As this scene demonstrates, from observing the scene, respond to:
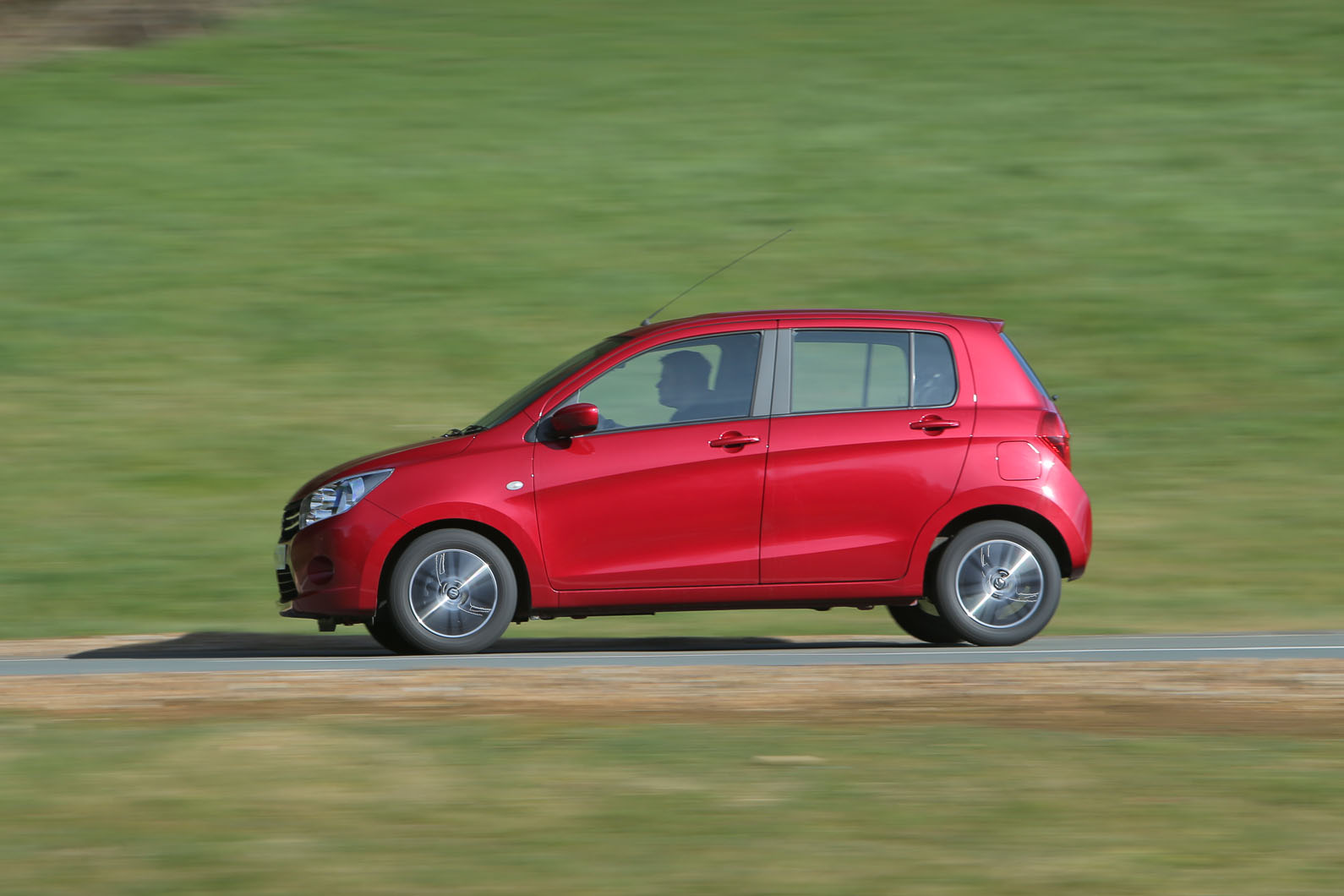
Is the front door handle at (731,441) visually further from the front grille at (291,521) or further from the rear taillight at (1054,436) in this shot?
the front grille at (291,521)

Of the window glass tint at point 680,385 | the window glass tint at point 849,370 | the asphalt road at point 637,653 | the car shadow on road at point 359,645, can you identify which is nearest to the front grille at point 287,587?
the asphalt road at point 637,653

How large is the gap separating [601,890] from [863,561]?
4323 millimetres

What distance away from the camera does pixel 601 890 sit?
15.2 ft

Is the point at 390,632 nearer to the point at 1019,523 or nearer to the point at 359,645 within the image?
the point at 359,645

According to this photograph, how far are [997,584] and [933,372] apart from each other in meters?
1.08

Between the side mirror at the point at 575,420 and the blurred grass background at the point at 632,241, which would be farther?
the blurred grass background at the point at 632,241

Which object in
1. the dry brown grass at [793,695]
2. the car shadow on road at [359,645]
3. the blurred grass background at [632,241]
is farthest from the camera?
the blurred grass background at [632,241]

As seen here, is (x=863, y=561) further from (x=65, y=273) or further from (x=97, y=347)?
(x=65, y=273)

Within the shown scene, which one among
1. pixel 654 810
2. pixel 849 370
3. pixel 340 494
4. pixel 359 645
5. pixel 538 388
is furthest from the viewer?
pixel 359 645

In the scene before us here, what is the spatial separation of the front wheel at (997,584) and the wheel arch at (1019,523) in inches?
1.9

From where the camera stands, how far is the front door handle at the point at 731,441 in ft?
28.3

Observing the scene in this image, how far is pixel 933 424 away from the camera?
348 inches

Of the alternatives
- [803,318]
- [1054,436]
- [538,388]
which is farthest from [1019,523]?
[538,388]

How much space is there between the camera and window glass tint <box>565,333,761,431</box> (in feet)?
28.7
